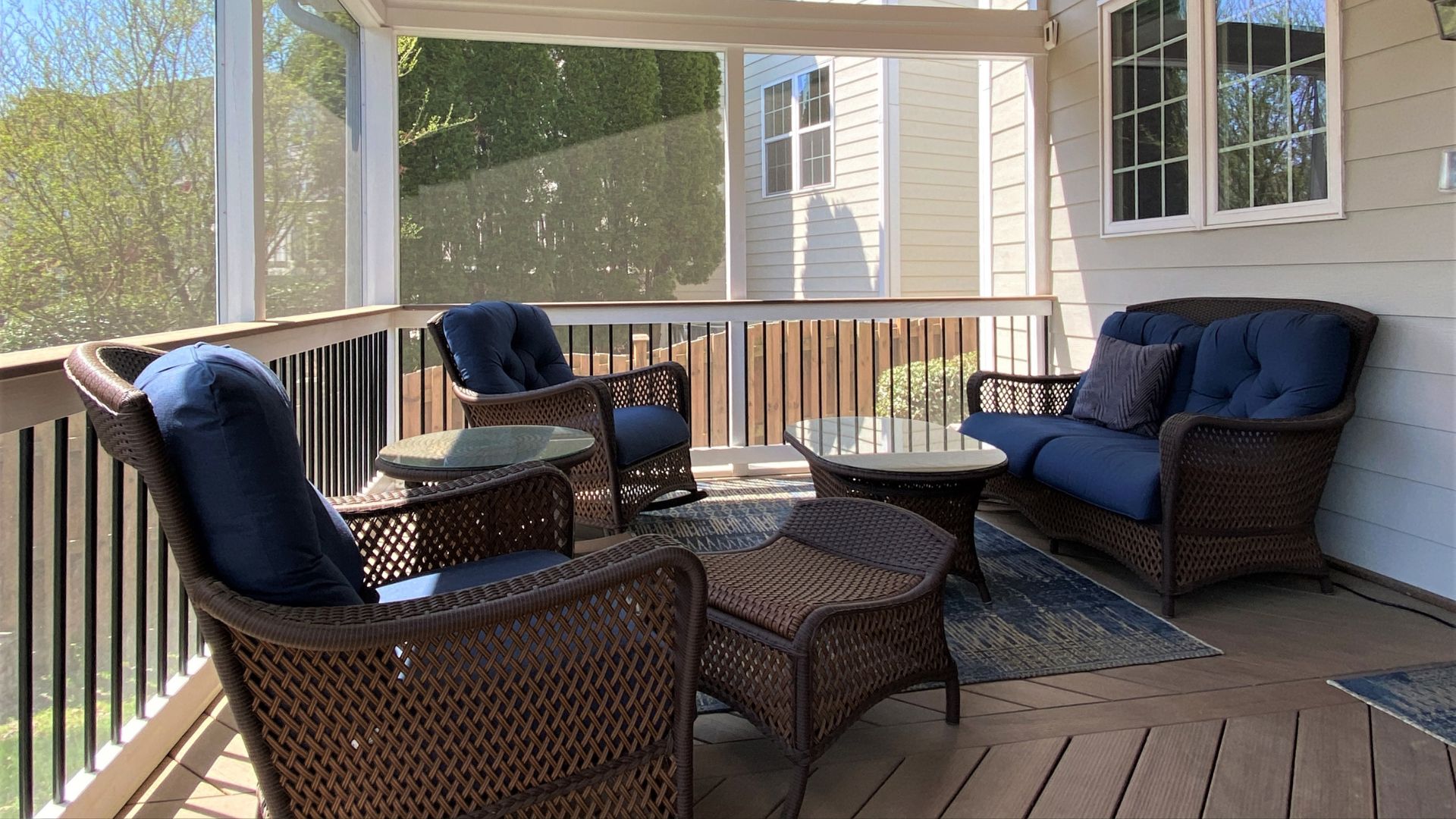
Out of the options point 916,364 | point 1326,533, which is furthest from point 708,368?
point 1326,533

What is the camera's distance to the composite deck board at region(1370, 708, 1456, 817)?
1.98 metres

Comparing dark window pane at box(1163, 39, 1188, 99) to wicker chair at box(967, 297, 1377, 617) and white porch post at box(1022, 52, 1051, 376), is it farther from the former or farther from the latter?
wicker chair at box(967, 297, 1377, 617)

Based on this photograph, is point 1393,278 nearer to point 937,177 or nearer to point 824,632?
point 824,632

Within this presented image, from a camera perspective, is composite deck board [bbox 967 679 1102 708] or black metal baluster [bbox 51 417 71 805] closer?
black metal baluster [bbox 51 417 71 805]

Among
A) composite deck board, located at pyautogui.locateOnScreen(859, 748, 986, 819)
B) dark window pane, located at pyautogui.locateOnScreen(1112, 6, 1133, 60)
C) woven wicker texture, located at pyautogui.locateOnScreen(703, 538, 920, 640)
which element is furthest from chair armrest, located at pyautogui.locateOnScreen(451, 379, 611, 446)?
dark window pane, located at pyautogui.locateOnScreen(1112, 6, 1133, 60)

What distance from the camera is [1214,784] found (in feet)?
6.80

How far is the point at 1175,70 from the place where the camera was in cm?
455

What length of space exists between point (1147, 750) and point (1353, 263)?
230 centimetres

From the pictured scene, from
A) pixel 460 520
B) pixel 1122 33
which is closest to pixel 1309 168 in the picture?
pixel 1122 33

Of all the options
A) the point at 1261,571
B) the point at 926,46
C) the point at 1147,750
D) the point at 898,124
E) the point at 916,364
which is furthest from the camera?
the point at 898,124

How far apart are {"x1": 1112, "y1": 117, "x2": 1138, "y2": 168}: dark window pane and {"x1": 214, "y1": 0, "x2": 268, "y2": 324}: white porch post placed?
3963 mm

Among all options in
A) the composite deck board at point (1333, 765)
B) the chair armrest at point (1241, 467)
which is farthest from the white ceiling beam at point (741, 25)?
the composite deck board at point (1333, 765)

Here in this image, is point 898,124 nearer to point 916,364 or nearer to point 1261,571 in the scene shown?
point 916,364

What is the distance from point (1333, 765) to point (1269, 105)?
2.84 meters
